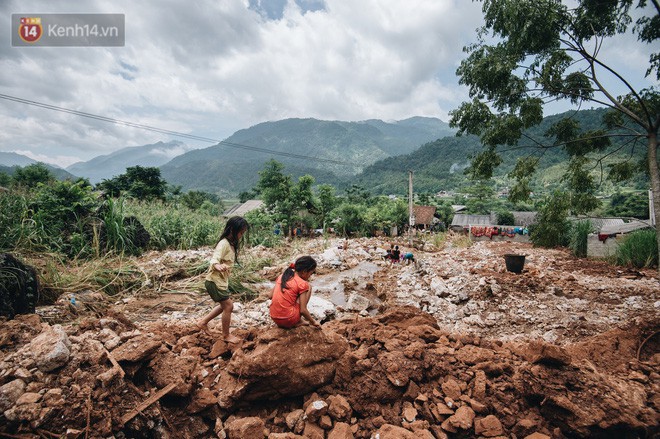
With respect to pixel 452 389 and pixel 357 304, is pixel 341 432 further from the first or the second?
pixel 357 304

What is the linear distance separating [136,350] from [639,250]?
11065 millimetres

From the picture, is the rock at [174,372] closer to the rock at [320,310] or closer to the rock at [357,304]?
the rock at [320,310]

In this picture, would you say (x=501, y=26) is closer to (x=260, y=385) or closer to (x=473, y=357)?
(x=473, y=357)

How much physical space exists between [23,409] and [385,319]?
3467 mm

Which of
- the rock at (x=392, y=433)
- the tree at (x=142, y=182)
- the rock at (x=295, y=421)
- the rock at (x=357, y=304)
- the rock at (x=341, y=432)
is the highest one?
the tree at (x=142, y=182)

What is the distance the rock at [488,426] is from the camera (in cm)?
217

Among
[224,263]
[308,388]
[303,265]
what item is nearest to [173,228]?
[224,263]

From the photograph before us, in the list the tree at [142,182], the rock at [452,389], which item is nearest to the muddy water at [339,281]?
the rock at [452,389]

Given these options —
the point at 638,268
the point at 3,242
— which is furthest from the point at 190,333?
the point at 638,268

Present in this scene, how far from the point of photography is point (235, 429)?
2238 mm

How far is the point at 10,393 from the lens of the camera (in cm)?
183

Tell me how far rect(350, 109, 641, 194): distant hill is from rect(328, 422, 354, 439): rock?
6929 cm

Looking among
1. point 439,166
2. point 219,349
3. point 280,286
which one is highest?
point 439,166

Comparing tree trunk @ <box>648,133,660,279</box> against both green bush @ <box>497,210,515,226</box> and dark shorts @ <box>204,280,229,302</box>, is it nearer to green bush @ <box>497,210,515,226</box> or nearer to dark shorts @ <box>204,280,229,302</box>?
dark shorts @ <box>204,280,229,302</box>
